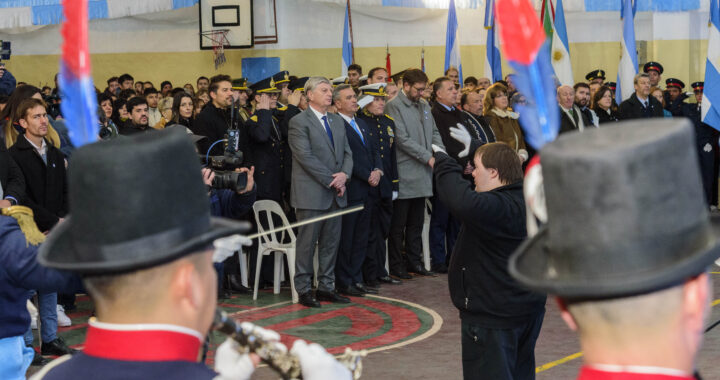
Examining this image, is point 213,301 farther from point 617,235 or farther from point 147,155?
point 617,235

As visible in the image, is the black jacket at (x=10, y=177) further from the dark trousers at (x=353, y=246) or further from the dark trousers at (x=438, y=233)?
the dark trousers at (x=438, y=233)

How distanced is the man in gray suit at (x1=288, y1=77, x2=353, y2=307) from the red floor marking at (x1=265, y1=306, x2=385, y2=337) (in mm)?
300

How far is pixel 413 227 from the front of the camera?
9719 mm

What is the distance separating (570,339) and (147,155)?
5.63 m

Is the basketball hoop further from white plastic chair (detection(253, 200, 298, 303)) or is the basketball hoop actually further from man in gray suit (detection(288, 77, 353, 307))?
man in gray suit (detection(288, 77, 353, 307))

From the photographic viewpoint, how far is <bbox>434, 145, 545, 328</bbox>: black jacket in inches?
181

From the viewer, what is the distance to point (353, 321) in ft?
25.5

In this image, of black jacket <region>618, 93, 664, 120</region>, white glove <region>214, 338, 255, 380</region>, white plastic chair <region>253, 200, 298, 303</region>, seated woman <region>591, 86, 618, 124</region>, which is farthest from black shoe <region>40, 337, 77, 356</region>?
black jacket <region>618, 93, 664, 120</region>

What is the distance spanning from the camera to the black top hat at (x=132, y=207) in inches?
75.3

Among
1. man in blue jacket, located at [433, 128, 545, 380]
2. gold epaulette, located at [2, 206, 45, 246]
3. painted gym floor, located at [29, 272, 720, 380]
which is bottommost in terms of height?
painted gym floor, located at [29, 272, 720, 380]

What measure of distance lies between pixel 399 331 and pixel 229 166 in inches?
72.0

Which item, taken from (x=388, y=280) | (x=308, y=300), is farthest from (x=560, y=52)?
(x=308, y=300)

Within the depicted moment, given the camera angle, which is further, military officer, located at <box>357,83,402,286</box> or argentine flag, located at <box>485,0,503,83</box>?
argentine flag, located at <box>485,0,503,83</box>

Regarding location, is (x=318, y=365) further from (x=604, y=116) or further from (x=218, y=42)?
(x=218, y=42)
